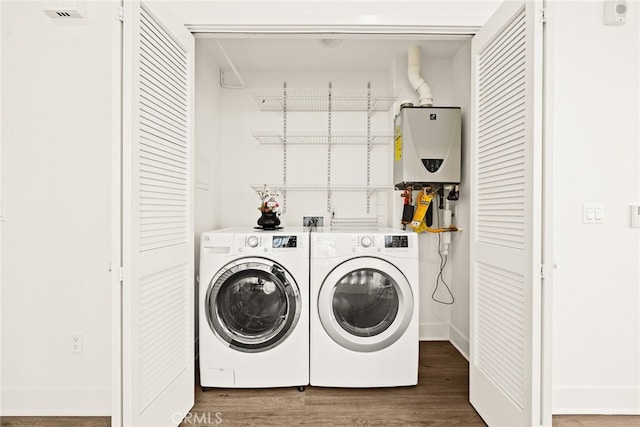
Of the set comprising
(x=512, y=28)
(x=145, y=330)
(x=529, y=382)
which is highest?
(x=512, y=28)

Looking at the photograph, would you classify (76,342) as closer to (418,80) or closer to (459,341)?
(459,341)

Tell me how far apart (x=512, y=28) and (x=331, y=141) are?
5.73ft

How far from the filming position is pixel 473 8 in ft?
6.42

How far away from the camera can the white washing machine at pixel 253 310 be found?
2.25 metres

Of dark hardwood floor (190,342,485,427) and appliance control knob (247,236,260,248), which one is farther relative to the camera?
appliance control knob (247,236,260,248)

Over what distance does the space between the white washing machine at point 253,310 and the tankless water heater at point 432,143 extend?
1053mm

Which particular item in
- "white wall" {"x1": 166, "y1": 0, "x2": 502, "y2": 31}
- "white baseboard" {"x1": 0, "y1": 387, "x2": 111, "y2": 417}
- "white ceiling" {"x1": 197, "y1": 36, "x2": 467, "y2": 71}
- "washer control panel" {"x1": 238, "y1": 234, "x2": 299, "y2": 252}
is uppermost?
"white ceiling" {"x1": 197, "y1": 36, "x2": 467, "y2": 71}

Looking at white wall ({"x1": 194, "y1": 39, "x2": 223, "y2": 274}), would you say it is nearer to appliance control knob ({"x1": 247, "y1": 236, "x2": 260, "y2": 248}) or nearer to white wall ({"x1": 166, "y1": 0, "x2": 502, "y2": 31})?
appliance control knob ({"x1": 247, "y1": 236, "x2": 260, "y2": 248})

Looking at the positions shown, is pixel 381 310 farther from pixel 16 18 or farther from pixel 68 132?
pixel 16 18

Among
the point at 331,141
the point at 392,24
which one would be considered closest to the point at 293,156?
the point at 331,141
